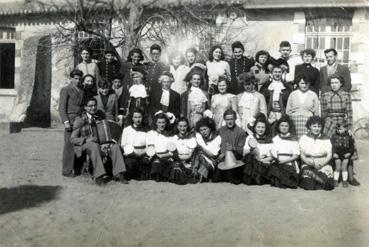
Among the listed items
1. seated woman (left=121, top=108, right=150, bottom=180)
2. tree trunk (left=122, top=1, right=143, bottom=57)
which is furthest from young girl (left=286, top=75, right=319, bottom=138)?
tree trunk (left=122, top=1, right=143, bottom=57)

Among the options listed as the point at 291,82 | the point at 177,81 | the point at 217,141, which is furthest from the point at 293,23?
the point at 217,141

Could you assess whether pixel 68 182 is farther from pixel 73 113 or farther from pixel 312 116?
pixel 312 116

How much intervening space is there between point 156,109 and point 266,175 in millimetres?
1843

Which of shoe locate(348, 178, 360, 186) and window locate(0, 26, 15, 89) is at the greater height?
window locate(0, 26, 15, 89)

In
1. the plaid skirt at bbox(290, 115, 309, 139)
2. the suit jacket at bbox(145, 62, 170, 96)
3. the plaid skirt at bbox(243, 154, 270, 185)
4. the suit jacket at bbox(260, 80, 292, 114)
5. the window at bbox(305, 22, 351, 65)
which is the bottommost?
the plaid skirt at bbox(243, 154, 270, 185)

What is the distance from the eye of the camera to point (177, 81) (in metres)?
7.61

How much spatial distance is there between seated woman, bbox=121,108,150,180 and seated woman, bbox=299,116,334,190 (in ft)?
6.46

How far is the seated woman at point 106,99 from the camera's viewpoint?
7.15 meters

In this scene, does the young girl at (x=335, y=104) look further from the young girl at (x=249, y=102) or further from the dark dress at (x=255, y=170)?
the dark dress at (x=255, y=170)

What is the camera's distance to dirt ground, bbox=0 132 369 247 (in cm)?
459

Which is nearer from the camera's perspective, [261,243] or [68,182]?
[261,243]

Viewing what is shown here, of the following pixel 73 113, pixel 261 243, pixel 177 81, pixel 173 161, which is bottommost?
pixel 261 243

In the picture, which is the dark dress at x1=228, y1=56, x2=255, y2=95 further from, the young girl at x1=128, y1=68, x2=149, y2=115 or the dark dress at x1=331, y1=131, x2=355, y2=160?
the dark dress at x1=331, y1=131, x2=355, y2=160

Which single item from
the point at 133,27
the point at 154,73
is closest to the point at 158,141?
the point at 154,73
